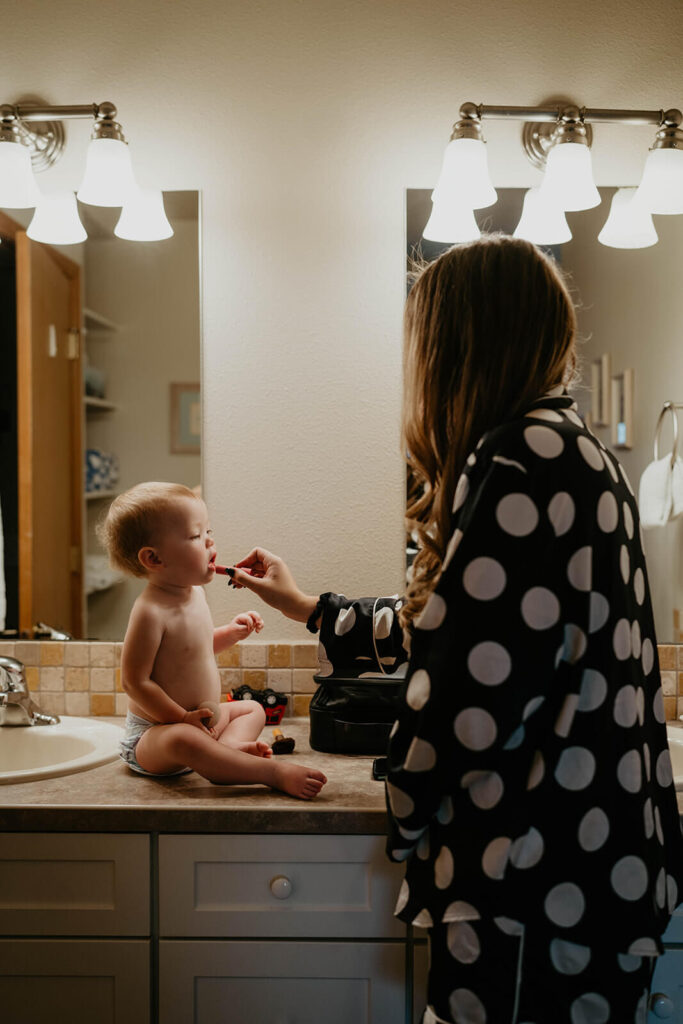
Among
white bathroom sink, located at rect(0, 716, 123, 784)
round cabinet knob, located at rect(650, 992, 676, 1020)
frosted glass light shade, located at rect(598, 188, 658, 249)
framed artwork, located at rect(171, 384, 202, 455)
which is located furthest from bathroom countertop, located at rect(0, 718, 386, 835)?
frosted glass light shade, located at rect(598, 188, 658, 249)

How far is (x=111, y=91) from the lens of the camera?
5.98 ft

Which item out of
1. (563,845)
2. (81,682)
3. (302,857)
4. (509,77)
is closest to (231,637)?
(81,682)

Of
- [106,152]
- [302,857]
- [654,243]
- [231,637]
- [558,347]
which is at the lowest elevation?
[302,857]

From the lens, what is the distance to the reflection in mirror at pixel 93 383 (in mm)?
1832

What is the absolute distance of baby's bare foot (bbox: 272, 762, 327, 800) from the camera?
4.30ft

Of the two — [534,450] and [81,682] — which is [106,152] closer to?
[81,682]

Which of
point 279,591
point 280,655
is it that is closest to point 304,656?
point 280,655

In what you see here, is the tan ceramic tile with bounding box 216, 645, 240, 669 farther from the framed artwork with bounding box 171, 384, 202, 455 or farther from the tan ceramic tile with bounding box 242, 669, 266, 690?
the framed artwork with bounding box 171, 384, 202, 455

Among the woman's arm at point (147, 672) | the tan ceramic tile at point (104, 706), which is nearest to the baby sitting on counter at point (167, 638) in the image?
the woman's arm at point (147, 672)

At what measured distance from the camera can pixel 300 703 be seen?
1.82 metres

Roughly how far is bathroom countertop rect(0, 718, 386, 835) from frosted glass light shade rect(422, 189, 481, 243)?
3.71ft

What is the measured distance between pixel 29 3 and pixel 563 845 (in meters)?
2.00

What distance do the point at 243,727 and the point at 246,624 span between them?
234mm

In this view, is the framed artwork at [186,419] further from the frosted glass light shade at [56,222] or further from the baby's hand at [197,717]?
the baby's hand at [197,717]
